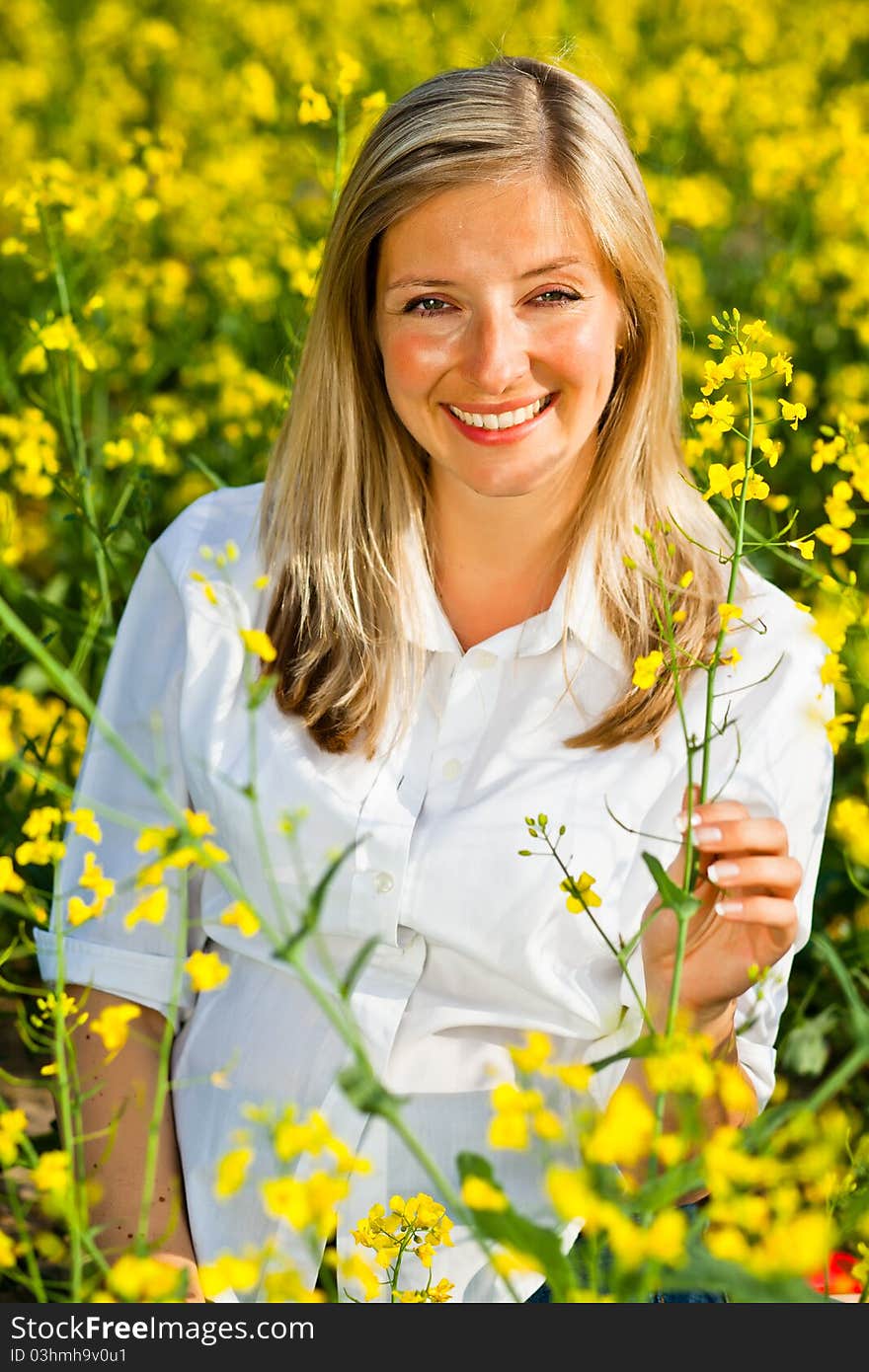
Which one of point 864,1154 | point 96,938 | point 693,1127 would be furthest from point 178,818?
point 96,938

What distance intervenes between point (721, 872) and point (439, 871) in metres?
0.37

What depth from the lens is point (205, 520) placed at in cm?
182

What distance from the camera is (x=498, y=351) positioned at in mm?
1506

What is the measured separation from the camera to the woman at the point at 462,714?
5.04 feet

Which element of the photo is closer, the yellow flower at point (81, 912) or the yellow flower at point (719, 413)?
the yellow flower at point (81, 912)

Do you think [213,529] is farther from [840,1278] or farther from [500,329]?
[840,1278]

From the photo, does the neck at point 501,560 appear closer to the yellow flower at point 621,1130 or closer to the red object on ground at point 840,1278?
the red object on ground at point 840,1278

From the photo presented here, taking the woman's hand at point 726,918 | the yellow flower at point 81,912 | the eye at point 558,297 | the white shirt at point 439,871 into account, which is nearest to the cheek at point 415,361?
the eye at point 558,297

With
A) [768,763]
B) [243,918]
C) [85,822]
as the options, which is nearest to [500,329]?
[768,763]

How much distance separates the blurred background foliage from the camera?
81.9 inches

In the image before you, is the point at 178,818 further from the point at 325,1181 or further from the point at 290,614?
the point at 290,614

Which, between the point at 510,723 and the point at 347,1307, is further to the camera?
the point at 510,723

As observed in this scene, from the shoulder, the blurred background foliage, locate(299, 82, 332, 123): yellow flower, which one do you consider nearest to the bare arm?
the blurred background foliage

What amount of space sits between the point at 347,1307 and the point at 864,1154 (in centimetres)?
47
